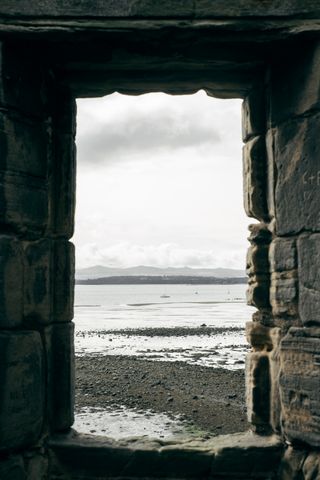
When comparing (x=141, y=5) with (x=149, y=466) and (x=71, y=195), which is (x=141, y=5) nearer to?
(x=71, y=195)

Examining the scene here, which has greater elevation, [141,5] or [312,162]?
[141,5]

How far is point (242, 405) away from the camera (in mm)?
10117

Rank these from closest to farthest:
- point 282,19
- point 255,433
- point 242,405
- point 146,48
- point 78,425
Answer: point 282,19 → point 146,48 → point 255,433 → point 78,425 → point 242,405

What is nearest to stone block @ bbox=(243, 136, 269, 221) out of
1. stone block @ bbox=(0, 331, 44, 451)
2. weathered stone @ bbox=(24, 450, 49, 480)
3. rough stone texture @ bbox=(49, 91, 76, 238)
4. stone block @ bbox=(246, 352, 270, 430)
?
stone block @ bbox=(246, 352, 270, 430)

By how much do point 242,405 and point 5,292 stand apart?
7.50 meters

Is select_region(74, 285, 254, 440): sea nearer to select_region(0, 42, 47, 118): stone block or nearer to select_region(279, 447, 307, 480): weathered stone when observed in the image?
select_region(279, 447, 307, 480): weathered stone

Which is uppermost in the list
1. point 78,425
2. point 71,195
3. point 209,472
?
point 71,195

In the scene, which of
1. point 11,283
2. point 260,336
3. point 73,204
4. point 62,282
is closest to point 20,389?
point 11,283

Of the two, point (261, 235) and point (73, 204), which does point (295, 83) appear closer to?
point (261, 235)

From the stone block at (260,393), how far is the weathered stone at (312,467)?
43cm

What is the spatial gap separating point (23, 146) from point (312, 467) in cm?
276

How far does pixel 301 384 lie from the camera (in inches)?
141

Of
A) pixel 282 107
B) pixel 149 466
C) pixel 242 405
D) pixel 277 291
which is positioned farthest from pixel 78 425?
pixel 282 107

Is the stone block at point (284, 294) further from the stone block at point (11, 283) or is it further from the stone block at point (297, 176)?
the stone block at point (11, 283)
